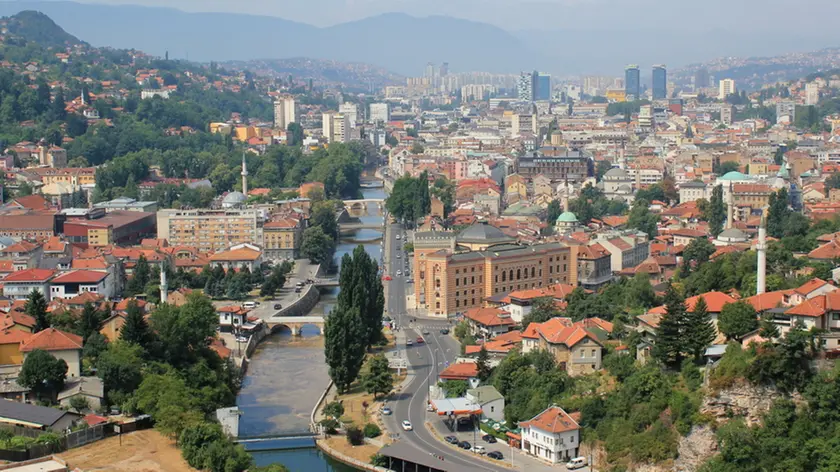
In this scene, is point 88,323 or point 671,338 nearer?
point 671,338

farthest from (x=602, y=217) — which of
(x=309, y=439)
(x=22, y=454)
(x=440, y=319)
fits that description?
(x=22, y=454)

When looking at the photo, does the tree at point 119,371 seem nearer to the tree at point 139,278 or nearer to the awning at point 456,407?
the awning at point 456,407

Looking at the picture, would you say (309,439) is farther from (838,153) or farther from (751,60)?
(751,60)

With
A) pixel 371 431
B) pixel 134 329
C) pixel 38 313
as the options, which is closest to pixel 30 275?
pixel 38 313

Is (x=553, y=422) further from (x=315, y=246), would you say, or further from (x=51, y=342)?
(x=315, y=246)

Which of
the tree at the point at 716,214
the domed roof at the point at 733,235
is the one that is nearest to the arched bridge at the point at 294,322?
the domed roof at the point at 733,235

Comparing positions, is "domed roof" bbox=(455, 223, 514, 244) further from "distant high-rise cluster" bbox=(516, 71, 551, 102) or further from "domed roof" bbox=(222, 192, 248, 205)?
"distant high-rise cluster" bbox=(516, 71, 551, 102)

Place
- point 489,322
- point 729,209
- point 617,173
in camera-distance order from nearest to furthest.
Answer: point 489,322 → point 729,209 → point 617,173
